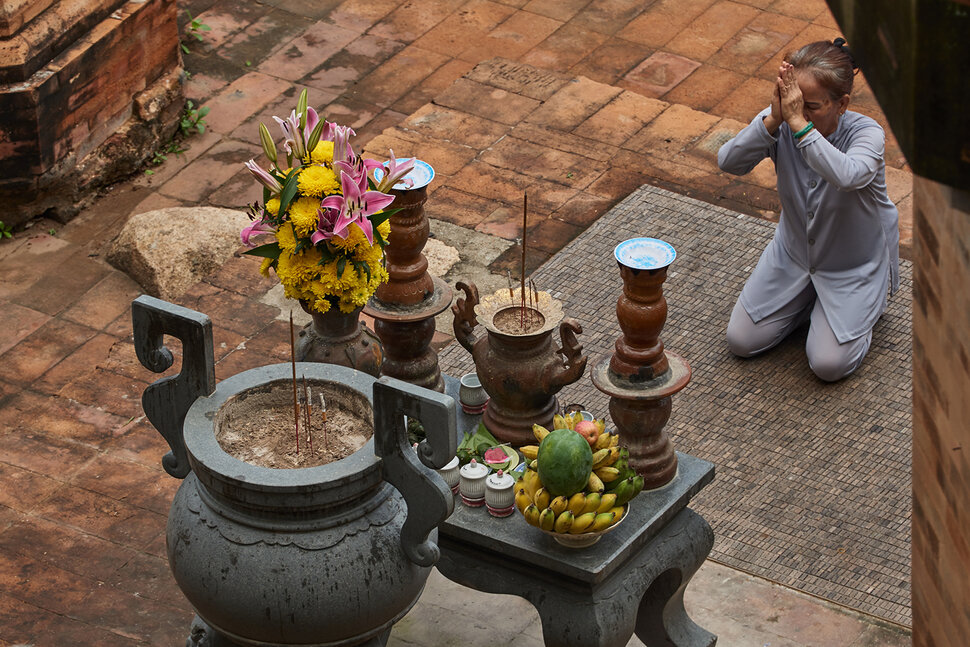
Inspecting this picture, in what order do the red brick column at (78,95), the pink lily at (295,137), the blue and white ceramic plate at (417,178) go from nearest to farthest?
1. the pink lily at (295,137)
2. the blue and white ceramic plate at (417,178)
3. the red brick column at (78,95)

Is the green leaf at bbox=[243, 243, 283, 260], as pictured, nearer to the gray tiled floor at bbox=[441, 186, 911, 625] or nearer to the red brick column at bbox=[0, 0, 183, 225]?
the gray tiled floor at bbox=[441, 186, 911, 625]

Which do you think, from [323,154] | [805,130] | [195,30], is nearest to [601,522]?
[323,154]

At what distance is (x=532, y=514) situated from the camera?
157 inches

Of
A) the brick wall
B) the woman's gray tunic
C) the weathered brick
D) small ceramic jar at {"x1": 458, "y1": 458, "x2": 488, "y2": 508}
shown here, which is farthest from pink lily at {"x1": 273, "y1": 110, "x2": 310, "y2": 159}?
the weathered brick

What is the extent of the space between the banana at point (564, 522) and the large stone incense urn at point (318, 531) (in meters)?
0.30

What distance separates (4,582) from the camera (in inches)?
199

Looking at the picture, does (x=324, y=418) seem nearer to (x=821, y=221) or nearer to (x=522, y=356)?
(x=522, y=356)

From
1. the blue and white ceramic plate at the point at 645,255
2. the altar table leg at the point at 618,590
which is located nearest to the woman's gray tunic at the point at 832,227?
the blue and white ceramic plate at the point at 645,255

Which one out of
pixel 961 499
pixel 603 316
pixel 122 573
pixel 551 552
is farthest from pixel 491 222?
pixel 961 499

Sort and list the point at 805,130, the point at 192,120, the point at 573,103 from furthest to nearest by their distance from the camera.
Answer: the point at 573,103, the point at 192,120, the point at 805,130

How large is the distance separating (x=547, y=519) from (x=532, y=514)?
6 cm

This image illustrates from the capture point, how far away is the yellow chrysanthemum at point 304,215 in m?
4.05

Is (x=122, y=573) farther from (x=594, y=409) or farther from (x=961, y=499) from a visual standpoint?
(x=961, y=499)

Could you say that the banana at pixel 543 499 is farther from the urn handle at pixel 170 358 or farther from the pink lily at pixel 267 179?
the pink lily at pixel 267 179
